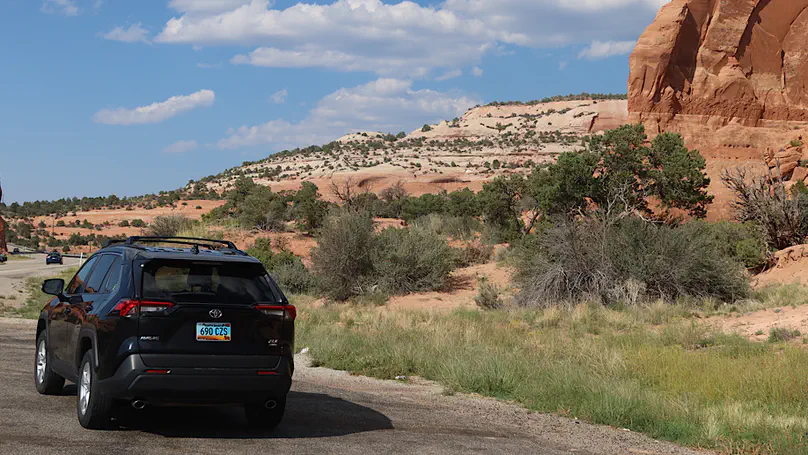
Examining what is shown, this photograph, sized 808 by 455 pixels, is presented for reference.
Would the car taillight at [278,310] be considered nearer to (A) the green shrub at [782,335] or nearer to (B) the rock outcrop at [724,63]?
(A) the green shrub at [782,335]

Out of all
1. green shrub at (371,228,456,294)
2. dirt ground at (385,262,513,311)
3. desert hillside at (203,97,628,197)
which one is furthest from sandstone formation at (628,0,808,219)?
desert hillside at (203,97,628,197)

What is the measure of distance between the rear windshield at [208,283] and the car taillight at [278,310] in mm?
101

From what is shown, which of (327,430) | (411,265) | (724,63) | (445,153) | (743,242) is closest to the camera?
(327,430)

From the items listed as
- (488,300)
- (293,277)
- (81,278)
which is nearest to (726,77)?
(488,300)

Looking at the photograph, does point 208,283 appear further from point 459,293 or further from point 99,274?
point 459,293

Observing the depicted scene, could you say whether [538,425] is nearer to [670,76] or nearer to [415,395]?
[415,395]

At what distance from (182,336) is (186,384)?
43 cm

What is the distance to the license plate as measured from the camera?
705cm

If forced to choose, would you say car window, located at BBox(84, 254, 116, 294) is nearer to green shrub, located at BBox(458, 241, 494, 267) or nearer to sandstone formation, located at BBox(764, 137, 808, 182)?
green shrub, located at BBox(458, 241, 494, 267)

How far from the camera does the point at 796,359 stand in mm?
12031

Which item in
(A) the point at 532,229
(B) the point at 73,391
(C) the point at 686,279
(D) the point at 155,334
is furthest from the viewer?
(A) the point at 532,229

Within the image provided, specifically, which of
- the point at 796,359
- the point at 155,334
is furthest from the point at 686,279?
the point at 155,334

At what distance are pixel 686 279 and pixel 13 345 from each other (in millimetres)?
19070

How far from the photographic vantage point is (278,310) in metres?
7.48
